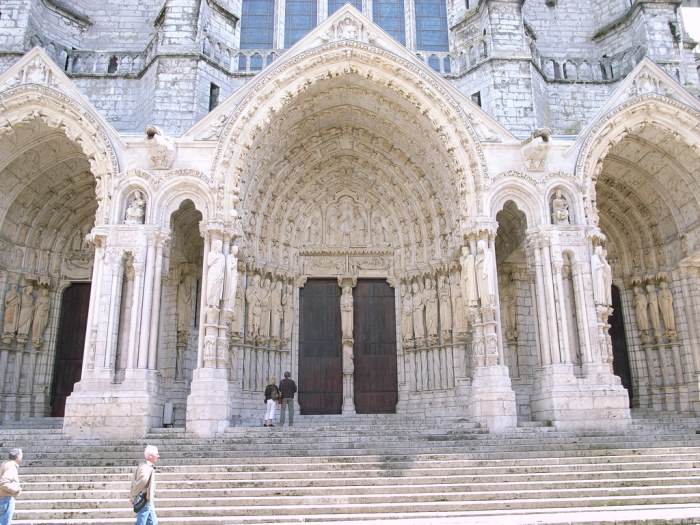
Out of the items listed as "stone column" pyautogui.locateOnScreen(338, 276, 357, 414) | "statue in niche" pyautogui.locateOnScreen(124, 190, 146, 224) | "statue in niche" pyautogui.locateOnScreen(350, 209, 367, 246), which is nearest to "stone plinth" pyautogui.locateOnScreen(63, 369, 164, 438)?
"statue in niche" pyautogui.locateOnScreen(124, 190, 146, 224)

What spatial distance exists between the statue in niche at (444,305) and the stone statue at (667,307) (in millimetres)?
4911

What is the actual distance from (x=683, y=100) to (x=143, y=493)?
12150mm

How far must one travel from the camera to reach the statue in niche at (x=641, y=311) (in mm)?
13195

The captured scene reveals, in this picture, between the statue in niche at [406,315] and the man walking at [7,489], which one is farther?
the statue in niche at [406,315]

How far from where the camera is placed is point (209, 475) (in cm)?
731

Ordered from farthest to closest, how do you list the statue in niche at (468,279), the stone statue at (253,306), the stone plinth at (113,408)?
the stone statue at (253,306), the statue in niche at (468,279), the stone plinth at (113,408)

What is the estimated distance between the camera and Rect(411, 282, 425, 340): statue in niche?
1287cm

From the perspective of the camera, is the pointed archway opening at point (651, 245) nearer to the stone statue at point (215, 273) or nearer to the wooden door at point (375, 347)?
the wooden door at point (375, 347)

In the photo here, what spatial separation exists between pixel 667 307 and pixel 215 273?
997cm

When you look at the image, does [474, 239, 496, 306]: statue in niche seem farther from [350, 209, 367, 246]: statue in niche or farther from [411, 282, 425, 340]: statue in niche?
[350, 209, 367, 246]: statue in niche

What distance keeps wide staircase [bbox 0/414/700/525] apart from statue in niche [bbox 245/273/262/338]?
311cm

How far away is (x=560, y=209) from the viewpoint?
1110cm

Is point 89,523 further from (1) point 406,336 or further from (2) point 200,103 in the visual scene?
(2) point 200,103

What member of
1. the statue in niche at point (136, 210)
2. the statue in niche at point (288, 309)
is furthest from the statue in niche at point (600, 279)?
the statue in niche at point (136, 210)
